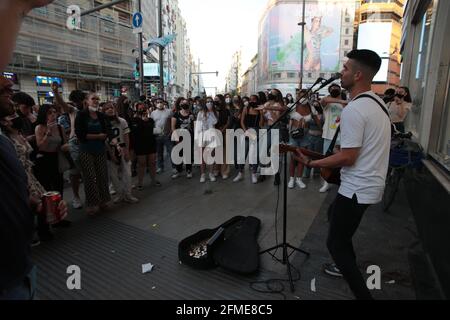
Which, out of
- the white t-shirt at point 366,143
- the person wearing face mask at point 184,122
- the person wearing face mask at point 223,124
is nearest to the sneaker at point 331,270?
the white t-shirt at point 366,143

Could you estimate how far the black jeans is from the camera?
2441 mm

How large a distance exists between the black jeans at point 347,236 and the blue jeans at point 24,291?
224 cm

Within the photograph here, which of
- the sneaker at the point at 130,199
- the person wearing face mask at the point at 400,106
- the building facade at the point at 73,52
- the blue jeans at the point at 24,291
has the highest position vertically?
the building facade at the point at 73,52

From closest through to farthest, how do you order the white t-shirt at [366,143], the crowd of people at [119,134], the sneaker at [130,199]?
the white t-shirt at [366,143], the crowd of people at [119,134], the sneaker at [130,199]

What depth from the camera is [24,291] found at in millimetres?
1334

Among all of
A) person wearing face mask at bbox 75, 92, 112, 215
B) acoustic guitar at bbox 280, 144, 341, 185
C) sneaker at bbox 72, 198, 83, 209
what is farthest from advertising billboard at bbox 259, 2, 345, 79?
acoustic guitar at bbox 280, 144, 341, 185

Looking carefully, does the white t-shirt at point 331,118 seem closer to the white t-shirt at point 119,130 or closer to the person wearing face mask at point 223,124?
the person wearing face mask at point 223,124

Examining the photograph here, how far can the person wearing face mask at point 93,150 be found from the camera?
16.0 feet

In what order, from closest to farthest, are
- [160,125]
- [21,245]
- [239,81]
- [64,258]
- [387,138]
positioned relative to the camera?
1. [21,245]
2. [387,138]
3. [64,258]
4. [160,125]
5. [239,81]

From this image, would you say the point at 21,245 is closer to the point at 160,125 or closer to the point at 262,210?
the point at 262,210

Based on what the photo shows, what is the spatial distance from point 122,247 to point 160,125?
4.45 meters

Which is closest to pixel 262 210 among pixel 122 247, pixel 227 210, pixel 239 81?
pixel 227 210

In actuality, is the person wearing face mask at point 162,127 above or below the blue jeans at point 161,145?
above
